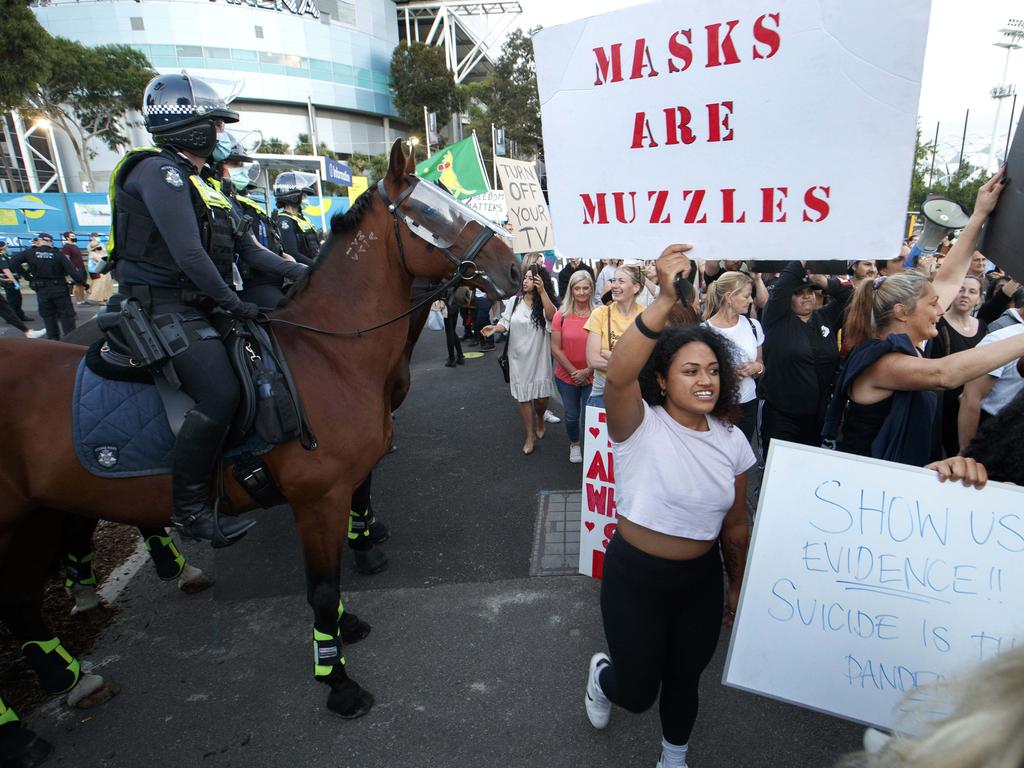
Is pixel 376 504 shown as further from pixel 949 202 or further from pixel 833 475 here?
pixel 949 202

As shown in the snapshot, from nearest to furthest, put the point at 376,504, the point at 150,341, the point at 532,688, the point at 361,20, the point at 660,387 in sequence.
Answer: the point at 660,387
the point at 150,341
the point at 532,688
the point at 376,504
the point at 361,20

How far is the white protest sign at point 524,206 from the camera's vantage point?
20.9 ft

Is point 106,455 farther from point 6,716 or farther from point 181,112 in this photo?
point 181,112

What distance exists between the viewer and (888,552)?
205 centimetres

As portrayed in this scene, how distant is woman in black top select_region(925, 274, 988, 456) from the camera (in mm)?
4156

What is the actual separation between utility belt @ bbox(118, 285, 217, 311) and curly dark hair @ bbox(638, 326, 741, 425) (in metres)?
2.31

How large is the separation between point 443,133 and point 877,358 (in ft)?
226

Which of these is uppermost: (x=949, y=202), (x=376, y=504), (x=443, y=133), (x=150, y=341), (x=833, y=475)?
(x=443, y=133)

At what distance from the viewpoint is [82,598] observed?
12.7 ft

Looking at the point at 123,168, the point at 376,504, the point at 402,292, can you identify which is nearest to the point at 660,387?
the point at 402,292

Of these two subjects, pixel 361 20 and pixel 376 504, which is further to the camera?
pixel 361 20

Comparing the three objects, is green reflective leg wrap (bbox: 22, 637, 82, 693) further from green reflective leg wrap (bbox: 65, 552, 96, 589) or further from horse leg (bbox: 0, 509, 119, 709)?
green reflective leg wrap (bbox: 65, 552, 96, 589)

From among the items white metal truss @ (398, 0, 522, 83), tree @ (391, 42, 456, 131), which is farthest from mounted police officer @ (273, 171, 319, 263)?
white metal truss @ (398, 0, 522, 83)

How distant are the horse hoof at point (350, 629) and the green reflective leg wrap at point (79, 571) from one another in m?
1.94
